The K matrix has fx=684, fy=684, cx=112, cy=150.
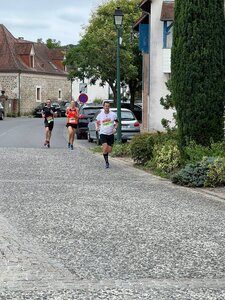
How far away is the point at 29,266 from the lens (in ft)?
22.6

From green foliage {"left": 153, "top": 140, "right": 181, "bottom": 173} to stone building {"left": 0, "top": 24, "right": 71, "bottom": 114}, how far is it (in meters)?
56.5

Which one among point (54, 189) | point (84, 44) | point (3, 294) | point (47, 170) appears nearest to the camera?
point (3, 294)

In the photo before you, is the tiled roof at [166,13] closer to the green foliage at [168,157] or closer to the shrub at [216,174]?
the green foliage at [168,157]

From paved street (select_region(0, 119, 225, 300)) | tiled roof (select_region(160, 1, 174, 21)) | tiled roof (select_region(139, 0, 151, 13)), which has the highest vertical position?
tiled roof (select_region(139, 0, 151, 13))

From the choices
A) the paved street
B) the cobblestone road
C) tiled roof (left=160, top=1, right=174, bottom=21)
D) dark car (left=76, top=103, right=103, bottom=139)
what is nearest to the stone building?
dark car (left=76, top=103, right=103, bottom=139)

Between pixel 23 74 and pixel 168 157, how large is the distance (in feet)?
201

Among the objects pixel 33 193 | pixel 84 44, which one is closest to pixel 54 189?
pixel 33 193

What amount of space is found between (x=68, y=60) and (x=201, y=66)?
36398 mm

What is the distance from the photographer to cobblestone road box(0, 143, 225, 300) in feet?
20.2

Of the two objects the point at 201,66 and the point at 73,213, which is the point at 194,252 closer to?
the point at 73,213

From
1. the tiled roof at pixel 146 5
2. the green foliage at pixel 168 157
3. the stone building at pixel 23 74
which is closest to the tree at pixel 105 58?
the tiled roof at pixel 146 5

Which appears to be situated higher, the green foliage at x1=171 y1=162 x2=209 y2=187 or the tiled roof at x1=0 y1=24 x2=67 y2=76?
the tiled roof at x1=0 y1=24 x2=67 y2=76

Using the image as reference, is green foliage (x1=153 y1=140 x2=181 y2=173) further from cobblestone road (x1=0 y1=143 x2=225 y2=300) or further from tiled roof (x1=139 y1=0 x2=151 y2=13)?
tiled roof (x1=139 y1=0 x2=151 y2=13)

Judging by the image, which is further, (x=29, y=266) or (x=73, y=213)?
(x=73, y=213)
